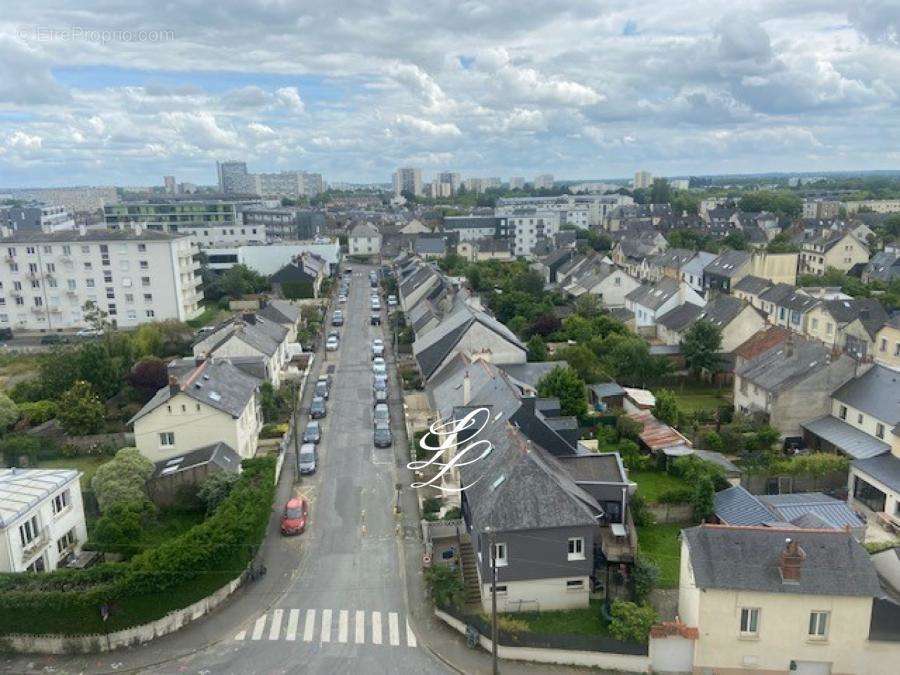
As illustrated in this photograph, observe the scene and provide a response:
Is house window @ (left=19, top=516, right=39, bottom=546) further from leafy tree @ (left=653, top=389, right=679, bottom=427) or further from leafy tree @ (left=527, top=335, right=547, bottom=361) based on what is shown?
leafy tree @ (left=527, top=335, right=547, bottom=361)

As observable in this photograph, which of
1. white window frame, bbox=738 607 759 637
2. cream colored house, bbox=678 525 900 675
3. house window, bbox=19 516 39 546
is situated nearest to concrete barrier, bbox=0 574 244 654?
house window, bbox=19 516 39 546

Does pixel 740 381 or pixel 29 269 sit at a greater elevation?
pixel 29 269

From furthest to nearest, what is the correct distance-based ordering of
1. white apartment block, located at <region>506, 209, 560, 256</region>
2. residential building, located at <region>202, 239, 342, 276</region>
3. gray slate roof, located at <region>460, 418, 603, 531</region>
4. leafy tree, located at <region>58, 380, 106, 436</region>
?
white apartment block, located at <region>506, 209, 560, 256</region> → residential building, located at <region>202, 239, 342, 276</region> → leafy tree, located at <region>58, 380, 106, 436</region> → gray slate roof, located at <region>460, 418, 603, 531</region>

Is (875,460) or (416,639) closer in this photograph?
(416,639)

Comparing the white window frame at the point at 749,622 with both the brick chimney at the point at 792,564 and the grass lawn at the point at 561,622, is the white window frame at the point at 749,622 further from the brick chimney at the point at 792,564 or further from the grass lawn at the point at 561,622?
the grass lawn at the point at 561,622

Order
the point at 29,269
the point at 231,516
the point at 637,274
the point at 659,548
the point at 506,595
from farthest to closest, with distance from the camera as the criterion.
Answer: the point at 637,274 → the point at 29,269 → the point at 659,548 → the point at 231,516 → the point at 506,595

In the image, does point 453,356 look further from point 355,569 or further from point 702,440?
point 355,569

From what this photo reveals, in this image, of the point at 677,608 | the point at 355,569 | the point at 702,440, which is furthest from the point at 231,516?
the point at 702,440
